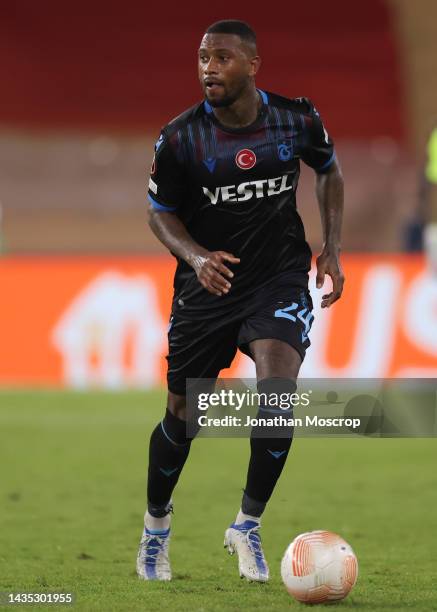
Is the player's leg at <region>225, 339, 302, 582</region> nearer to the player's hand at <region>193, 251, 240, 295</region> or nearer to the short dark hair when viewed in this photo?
the player's hand at <region>193, 251, 240, 295</region>

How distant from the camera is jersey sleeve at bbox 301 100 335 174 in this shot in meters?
5.64

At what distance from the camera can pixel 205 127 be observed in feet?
18.0

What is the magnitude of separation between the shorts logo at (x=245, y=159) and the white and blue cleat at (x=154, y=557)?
168 cm

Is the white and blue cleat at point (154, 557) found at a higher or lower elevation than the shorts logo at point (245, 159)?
lower

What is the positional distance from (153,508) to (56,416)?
6435 mm

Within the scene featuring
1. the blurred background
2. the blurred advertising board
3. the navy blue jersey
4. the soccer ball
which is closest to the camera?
the soccer ball

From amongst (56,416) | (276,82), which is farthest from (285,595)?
(276,82)

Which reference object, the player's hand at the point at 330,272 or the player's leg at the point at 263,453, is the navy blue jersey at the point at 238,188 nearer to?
the player's hand at the point at 330,272

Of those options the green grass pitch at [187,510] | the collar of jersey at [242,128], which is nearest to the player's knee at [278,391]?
the green grass pitch at [187,510]

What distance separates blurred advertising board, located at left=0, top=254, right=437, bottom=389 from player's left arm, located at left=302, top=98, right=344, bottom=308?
23.3ft

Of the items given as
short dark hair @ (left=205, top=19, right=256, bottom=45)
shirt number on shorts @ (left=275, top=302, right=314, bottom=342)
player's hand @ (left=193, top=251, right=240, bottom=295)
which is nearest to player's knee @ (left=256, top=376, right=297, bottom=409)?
shirt number on shorts @ (left=275, top=302, right=314, bottom=342)

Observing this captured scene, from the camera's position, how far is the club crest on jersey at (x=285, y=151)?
552 centimetres

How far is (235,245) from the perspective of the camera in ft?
18.2

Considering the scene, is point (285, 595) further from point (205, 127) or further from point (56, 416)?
point (56, 416)
